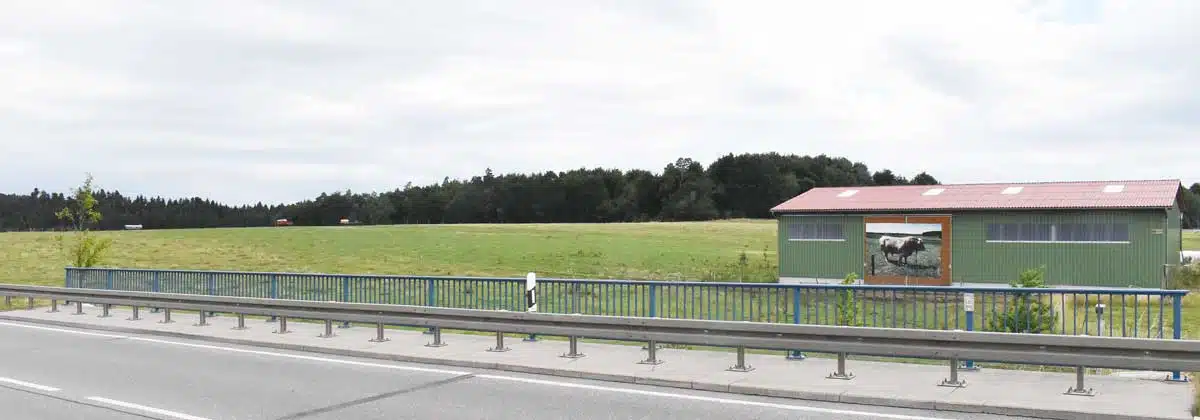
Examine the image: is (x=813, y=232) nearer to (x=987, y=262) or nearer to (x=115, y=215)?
(x=987, y=262)

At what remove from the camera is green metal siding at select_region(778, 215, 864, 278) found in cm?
3681

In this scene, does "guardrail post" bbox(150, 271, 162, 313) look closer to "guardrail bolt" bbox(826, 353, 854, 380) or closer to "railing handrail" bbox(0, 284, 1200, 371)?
"railing handrail" bbox(0, 284, 1200, 371)

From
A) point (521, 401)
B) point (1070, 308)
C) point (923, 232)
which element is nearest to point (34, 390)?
point (521, 401)

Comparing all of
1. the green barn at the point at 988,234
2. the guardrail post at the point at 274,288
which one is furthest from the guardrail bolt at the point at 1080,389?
the green barn at the point at 988,234

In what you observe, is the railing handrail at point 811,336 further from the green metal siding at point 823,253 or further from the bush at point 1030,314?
the green metal siding at point 823,253

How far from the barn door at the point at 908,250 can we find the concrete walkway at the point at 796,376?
23.3 metres

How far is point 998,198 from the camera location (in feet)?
117

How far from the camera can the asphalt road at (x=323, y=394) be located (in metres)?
9.45

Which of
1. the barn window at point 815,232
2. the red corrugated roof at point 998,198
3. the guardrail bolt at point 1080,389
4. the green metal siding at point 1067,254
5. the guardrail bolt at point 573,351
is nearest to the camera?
the guardrail bolt at point 1080,389

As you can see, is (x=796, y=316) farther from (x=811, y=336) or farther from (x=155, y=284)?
(x=155, y=284)

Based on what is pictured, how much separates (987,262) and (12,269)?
4115cm

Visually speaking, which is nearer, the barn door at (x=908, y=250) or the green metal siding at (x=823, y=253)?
the barn door at (x=908, y=250)

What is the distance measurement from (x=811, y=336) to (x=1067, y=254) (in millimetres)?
25710

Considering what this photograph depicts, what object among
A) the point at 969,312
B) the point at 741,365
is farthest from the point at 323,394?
the point at 969,312
